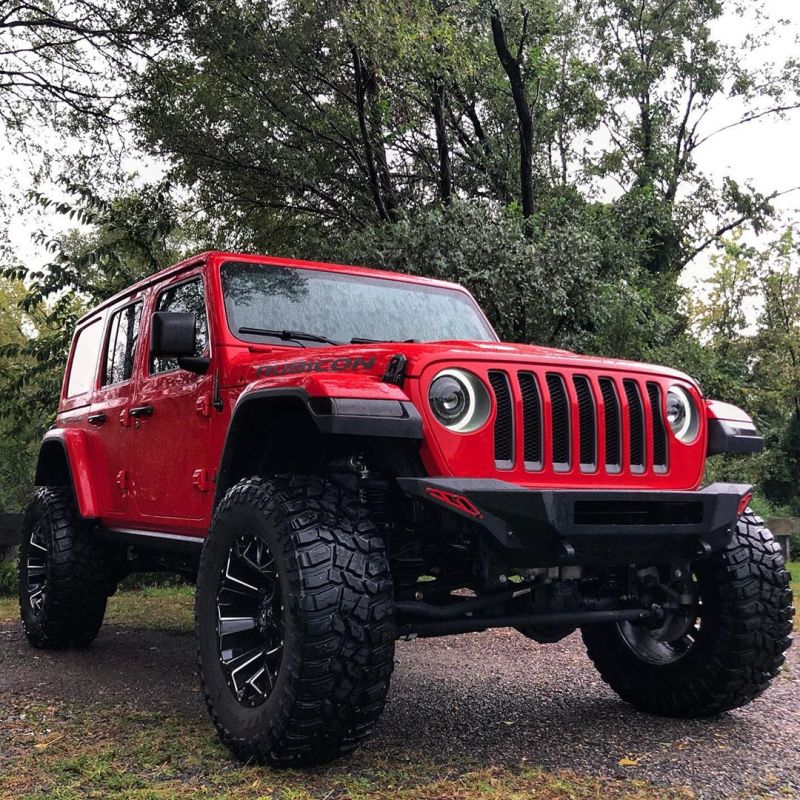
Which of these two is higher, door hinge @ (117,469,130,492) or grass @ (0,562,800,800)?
door hinge @ (117,469,130,492)

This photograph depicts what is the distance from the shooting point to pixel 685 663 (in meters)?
4.27

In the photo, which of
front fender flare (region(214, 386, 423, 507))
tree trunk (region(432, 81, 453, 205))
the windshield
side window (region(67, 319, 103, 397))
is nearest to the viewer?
front fender flare (region(214, 386, 423, 507))

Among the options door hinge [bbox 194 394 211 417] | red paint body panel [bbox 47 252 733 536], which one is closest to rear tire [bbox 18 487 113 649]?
red paint body panel [bbox 47 252 733 536]

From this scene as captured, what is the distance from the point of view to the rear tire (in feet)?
19.5

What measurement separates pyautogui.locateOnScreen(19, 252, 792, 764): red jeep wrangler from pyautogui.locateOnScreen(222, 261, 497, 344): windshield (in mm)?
13

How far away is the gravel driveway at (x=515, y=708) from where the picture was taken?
369cm

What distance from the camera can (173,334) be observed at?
162 inches

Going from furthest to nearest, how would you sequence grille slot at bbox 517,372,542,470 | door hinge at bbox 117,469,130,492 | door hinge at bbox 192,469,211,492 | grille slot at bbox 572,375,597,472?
door hinge at bbox 117,469,130,492 < door hinge at bbox 192,469,211,492 < grille slot at bbox 572,375,597,472 < grille slot at bbox 517,372,542,470

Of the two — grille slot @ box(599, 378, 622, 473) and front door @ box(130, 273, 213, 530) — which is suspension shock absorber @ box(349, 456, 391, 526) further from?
front door @ box(130, 273, 213, 530)

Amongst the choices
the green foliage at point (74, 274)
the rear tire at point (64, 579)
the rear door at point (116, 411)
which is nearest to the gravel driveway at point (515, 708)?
the rear tire at point (64, 579)

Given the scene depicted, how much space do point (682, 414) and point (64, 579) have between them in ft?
13.0

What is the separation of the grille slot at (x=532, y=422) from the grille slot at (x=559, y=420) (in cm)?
6

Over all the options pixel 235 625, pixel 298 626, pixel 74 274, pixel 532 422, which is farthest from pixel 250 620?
pixel 74 274

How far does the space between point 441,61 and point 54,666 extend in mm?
8287
